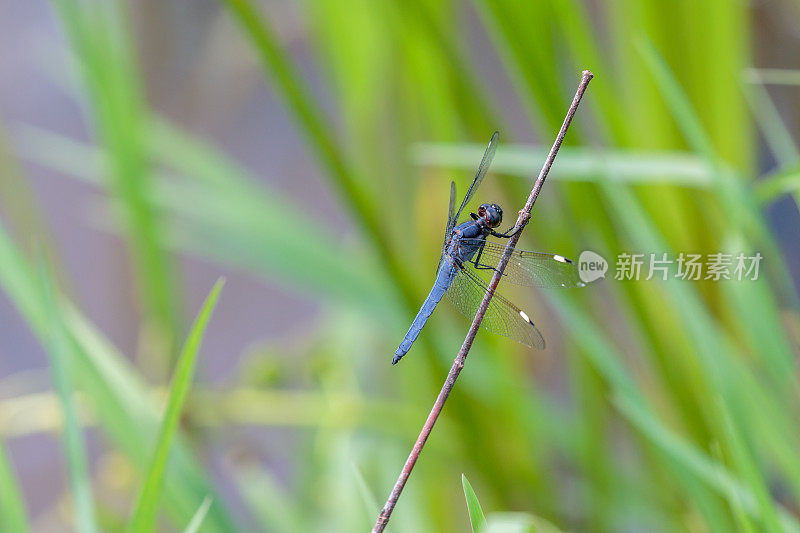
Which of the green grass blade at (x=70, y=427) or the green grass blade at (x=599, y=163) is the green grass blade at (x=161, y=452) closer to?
the green grass blade at (x=70, y=427)

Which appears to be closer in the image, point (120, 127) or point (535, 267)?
point (535, 267)

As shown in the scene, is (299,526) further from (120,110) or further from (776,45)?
(776,45)

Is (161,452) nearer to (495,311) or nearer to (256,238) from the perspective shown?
(495,311)

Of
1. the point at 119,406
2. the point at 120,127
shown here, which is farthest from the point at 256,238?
the point at 119,406

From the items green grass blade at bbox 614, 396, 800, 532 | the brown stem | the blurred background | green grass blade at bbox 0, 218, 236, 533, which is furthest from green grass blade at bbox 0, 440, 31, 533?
→ green grass blade at bbox 614, 396, 800, 532

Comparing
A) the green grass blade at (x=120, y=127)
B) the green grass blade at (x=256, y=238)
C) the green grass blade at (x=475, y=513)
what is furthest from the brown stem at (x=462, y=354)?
the green grass blade at (x=120, y=127)

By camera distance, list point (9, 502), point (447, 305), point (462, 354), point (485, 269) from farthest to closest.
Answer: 1. point (447, 305)
2. point (485, 269)
3. point (9, 502)
4. point (462, 354)
